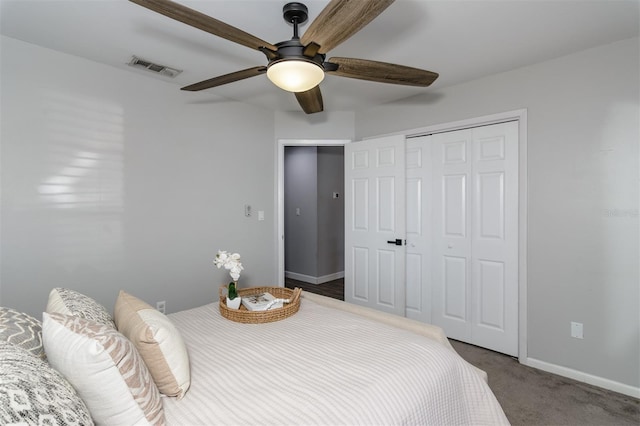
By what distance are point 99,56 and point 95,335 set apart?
2.43m

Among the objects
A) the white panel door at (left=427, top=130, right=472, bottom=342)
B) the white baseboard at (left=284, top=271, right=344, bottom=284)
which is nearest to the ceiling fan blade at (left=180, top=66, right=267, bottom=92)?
the white panel door at (left=427, top=130, right=472, bottom=342)

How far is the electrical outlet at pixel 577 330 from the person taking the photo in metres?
2.50

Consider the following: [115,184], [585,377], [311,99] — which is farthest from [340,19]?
[585,377]

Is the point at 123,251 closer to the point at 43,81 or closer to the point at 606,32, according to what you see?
the point at 43,81

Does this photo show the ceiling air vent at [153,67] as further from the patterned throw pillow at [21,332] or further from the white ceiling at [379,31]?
the patterned throw pillow at [21,332]

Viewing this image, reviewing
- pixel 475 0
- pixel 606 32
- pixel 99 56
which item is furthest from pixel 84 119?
pixel 606 32

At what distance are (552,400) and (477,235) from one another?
1.36m

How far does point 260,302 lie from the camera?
2.11 meters

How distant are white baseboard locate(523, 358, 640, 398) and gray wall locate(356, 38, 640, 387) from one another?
34mm

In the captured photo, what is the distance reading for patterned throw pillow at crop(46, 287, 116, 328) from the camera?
49.1 inches

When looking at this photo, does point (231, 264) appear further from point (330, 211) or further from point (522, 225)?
point (330, 211)

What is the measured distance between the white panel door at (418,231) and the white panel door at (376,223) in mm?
135

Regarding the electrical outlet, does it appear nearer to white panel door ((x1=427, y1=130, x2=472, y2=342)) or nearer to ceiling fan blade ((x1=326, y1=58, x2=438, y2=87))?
white panel door ((x1=427, y1=130, x2=472, y2=342))

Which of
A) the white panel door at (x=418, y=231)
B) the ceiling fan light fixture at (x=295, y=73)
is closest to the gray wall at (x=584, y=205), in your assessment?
the white panel door at (x=418, y=231)
